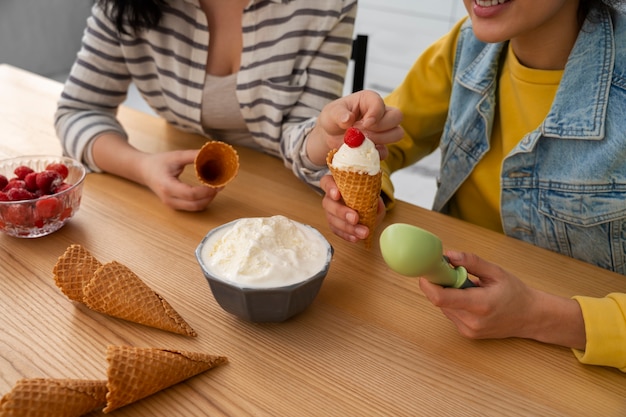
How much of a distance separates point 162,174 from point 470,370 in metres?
0.71

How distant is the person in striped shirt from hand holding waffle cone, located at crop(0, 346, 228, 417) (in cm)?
57

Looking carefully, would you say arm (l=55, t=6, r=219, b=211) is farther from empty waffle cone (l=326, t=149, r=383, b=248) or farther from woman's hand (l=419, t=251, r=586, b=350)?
woman's hand (l=419, t=251, r=586, b=350)

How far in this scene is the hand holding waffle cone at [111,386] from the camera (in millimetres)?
669

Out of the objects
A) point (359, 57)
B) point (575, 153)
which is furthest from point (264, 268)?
point (359, 57)

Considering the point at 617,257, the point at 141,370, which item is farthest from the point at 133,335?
the point at 617,257

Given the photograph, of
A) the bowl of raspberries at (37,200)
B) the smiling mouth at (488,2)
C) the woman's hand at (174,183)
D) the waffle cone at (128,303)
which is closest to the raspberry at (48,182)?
the bowl of raspberries at (37,200)

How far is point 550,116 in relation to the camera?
43.9 inches

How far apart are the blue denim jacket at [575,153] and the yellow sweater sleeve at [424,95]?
0.28 ft

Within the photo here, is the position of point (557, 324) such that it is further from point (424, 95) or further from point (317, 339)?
point (424, 95)

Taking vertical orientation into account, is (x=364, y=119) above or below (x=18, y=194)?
above

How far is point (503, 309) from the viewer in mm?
833

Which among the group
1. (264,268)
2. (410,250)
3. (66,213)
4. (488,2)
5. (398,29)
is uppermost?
(488,2)

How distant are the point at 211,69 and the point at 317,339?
806 mm

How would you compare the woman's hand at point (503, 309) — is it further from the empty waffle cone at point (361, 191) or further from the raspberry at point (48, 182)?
the raspberry at point (48, 182)
